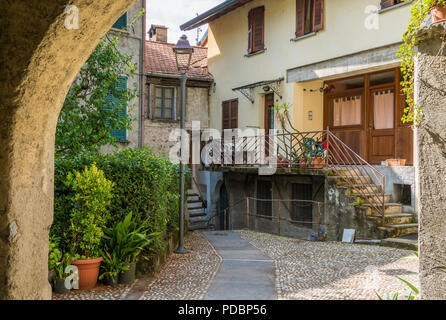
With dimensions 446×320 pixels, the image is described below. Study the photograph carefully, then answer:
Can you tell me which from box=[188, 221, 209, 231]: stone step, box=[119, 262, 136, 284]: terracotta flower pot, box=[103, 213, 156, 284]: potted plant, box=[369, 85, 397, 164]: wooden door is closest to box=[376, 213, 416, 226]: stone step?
box=[369, 85, 397, 164]: wooden door

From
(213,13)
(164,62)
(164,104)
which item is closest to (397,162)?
(213,13)

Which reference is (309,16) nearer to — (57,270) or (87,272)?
(87,272)

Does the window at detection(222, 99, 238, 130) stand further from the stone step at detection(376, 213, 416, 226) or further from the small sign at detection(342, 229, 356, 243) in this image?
the stone step at detection(376, 213, 416, 226)

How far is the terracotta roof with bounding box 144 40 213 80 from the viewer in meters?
16.6

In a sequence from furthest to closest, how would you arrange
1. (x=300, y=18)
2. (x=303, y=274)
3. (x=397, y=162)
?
1. (x=300, y=18)
2. (x=397, y=162)
3. (x=303, y=274)

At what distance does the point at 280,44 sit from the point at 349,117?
3387 mm

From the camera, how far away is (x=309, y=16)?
41.9ft

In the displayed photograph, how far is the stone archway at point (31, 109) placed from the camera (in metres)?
1.88

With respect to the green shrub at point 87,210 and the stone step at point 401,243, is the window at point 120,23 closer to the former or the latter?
the green shrub at point 87,210

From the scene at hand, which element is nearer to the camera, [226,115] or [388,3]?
[388,3]

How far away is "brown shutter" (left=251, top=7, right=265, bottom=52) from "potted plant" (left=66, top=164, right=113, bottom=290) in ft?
35.1

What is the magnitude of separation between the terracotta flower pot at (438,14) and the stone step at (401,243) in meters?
5.58

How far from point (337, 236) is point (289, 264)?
3606mm

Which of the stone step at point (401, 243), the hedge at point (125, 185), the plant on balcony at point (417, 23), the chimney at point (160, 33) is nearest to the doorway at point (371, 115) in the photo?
the stone step at point (401, 243)
